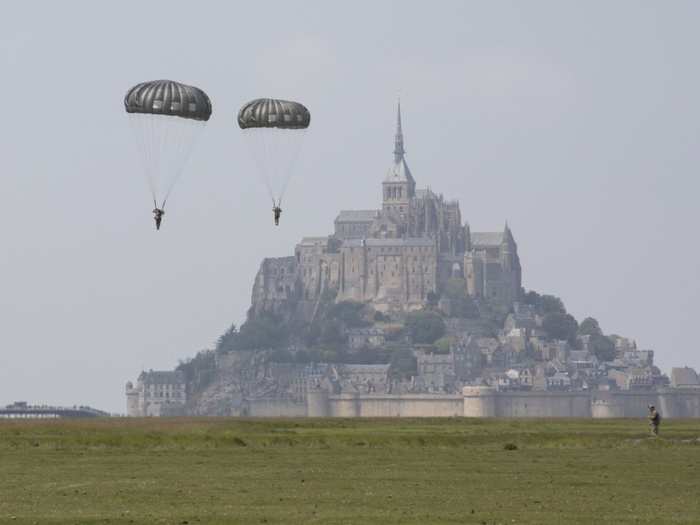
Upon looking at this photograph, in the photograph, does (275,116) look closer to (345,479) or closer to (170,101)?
(170,101)

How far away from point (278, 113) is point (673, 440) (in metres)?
18.3

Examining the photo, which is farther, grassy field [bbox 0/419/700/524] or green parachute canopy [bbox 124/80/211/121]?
green parachute canopy [bbox 124/80/211/121]

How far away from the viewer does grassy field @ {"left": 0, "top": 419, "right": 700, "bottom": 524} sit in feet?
118

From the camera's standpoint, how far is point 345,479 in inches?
1736

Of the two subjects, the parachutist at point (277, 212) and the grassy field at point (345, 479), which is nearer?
the grassy field at point (345, 479)

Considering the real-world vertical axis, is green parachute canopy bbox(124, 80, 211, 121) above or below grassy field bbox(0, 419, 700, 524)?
above

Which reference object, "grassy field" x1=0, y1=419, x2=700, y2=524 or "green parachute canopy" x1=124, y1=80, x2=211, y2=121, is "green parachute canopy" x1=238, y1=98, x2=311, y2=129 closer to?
"green parachute canopy" x1=124, y1=80, x2=211, y2=121

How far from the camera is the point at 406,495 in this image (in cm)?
3997

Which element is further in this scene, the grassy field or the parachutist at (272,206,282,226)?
the parachutist at (272,206,282,226)

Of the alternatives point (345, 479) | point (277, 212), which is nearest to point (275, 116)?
point (277, 212)

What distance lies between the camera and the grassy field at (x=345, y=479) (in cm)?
3606

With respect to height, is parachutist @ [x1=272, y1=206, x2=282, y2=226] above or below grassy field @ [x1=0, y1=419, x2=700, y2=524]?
above

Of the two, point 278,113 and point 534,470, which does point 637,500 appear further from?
point 278,113

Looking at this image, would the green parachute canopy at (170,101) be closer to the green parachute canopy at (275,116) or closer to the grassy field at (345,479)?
the green parachute canopy at (275,116)
